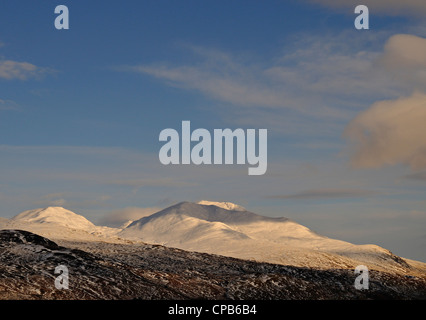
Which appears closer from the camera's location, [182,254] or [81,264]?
[81,264]

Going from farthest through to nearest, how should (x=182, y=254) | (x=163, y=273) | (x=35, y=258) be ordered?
(x=182, y=254) < (x=163, y=273) < (x=35, y=258)

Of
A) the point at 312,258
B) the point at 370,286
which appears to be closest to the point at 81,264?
the point at 370,286

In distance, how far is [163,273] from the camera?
4210 inches

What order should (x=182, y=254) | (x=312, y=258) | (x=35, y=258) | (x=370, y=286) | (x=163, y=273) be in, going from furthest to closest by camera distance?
(x=312, y=258) → (x=182, y=254) → (x=370, y=286) → (x=163, y=273) → (x=35, y=258)
